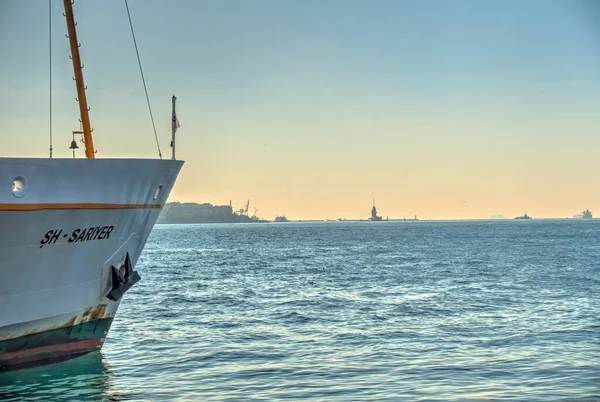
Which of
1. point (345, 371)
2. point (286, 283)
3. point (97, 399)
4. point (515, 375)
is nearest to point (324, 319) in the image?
point (345, 371)

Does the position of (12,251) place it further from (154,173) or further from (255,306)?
(255,306)

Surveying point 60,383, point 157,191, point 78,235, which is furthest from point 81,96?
point 60,383

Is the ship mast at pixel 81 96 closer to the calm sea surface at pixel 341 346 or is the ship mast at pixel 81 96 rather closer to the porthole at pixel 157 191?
the porthole at pixel 157 191

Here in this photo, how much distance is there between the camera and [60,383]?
1532 cm

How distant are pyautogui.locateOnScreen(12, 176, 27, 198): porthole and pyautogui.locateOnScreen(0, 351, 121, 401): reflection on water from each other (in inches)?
163

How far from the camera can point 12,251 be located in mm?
14469

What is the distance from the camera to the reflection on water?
47.3 ft

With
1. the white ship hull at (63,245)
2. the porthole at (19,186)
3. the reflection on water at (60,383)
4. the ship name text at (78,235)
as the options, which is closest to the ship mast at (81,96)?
the white ship hull at (63,245)

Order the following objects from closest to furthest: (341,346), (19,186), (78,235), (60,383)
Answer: (19,186)
(60,383)
(78,235)
(341,346)

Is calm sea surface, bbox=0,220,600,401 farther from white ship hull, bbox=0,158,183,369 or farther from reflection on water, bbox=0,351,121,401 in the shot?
white ship hull, bbox=0,158,183,369

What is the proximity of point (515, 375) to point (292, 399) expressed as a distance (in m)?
5.45

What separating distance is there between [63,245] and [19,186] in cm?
193

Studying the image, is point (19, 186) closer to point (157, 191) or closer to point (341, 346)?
point (157, 191)

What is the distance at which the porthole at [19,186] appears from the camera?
14.2m
